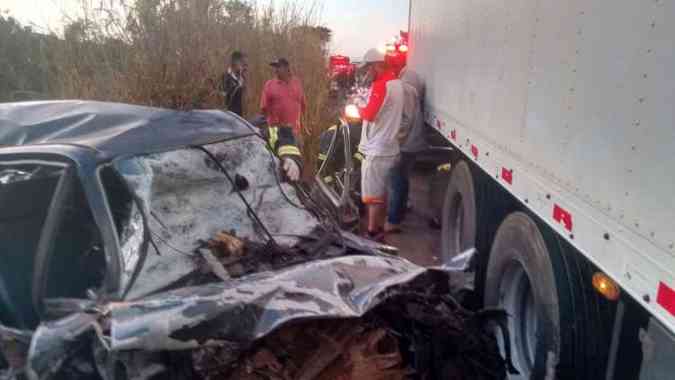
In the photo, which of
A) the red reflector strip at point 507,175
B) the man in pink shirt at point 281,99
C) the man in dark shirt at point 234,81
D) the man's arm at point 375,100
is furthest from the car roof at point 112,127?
the man in dark shirt at point 234,81

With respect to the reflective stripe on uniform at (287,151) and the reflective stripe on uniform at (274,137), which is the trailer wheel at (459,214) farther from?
the reflective stripe on uniform at (274,137)

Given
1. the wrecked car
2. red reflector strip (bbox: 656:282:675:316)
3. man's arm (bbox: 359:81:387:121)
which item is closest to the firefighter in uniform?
the wrecked car

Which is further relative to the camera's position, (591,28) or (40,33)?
(40,33)

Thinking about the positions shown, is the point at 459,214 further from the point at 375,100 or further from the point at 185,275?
the point at 185,275

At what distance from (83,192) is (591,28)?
2264mm

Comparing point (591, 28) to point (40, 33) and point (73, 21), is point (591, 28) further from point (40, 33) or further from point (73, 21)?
point (40, 33)

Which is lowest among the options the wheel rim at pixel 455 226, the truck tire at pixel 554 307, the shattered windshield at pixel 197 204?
the wheel rim at pixel 455 226

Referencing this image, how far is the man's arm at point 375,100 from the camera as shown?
18.5ft

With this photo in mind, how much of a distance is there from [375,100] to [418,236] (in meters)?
1.68

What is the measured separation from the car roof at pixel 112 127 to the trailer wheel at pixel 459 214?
176 cm

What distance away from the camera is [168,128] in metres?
3.19

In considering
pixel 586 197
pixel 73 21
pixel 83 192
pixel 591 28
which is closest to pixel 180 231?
pixel 83 192

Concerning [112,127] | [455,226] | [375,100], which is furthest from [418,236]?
[112,127]

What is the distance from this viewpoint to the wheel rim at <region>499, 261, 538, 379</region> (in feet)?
10.3
